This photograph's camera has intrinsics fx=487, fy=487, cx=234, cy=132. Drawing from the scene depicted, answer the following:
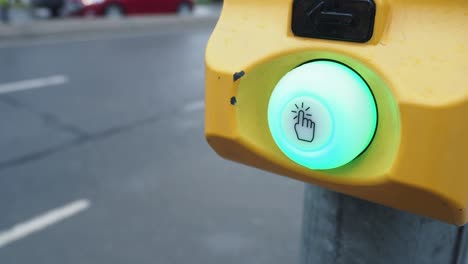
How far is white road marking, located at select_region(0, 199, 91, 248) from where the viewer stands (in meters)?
2.71

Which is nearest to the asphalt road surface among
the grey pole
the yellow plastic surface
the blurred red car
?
the grey pole

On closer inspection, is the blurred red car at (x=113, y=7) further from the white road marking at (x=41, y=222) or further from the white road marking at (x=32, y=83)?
the white road marking at (x=41, y=222)

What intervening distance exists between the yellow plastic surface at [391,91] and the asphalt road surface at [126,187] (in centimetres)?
212

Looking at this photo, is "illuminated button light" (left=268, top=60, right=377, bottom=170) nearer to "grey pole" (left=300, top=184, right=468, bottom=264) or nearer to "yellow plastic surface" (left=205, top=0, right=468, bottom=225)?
"yellow plastic surface" (left=205, top=0, right=468, bottom=225)

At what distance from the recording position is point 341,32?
51cm

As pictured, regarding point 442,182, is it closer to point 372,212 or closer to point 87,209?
point 372,212

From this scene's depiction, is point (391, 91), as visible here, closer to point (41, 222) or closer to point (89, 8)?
point (41, 222)

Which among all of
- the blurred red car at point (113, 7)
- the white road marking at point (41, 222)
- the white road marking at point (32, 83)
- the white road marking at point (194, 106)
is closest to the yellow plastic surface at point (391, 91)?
the white road marking at point (41, 222)

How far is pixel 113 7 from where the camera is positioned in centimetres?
1190

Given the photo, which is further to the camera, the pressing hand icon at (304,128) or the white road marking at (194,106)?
the white road marking at (194,106)

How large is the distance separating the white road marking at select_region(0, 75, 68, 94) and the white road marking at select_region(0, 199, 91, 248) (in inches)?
116

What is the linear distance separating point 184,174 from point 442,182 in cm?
312

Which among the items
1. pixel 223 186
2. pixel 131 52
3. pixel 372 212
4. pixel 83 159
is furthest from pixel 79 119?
pixel 372 212

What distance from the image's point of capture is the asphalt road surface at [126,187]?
8.74ft
